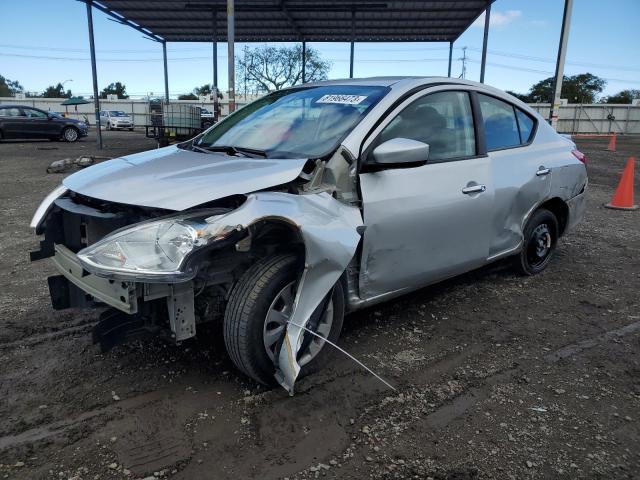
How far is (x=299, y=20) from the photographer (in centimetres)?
1841

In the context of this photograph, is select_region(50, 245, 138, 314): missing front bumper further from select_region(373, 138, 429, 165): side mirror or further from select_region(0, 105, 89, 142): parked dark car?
select_region(0, 105, 89, 142): parked dark car

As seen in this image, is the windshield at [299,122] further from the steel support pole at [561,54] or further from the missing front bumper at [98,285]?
the steel support pole at [561,54]

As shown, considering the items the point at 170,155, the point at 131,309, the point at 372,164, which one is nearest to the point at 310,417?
the point at 131,309

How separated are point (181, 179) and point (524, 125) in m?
3.15

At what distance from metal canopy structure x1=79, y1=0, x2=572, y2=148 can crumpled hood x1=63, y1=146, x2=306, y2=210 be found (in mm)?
10449

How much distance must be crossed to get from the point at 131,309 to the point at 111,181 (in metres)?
0.82

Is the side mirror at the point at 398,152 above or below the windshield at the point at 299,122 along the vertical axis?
below

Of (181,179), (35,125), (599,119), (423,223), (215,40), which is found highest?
(215,40)

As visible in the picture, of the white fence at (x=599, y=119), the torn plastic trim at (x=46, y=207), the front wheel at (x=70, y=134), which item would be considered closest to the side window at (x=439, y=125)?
the torn plastic trim at (x=46, y=207)

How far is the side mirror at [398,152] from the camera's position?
286 centimetres

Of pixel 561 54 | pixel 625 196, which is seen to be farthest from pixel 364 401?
pixel 561 54

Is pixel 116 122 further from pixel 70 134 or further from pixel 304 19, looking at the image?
pixel 304 19

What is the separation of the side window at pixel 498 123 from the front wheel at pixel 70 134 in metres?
21.8

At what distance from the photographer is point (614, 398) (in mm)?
2746
